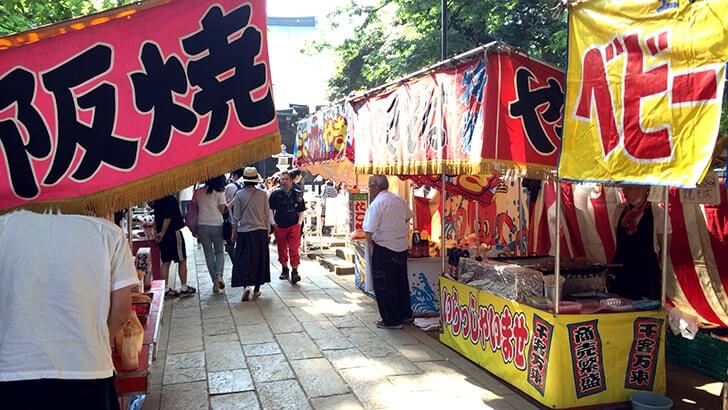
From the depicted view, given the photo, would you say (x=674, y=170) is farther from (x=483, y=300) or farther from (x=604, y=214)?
(x=604, y=214)

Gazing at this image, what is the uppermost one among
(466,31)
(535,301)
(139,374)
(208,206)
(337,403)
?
(466,31)

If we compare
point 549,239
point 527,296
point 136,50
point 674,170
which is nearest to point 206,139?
point 136,50

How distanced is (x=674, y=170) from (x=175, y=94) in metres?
2.58

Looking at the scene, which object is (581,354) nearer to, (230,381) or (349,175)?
(230,381)

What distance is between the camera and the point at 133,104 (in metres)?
2.45

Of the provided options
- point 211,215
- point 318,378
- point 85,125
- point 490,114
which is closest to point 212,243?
point 211,215

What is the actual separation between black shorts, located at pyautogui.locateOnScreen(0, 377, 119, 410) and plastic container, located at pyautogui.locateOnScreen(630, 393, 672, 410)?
150 inches

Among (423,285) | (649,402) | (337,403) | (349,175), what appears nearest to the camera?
(649,402)

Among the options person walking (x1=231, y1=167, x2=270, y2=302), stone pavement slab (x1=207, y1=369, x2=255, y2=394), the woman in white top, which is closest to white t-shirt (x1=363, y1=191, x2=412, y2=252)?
person walking (x1=231, y1=167, x2=270, y2=302)

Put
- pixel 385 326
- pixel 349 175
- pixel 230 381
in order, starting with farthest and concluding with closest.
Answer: pixel 349 175, pixel 385 326, pixel 230 381

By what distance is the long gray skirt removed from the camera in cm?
845

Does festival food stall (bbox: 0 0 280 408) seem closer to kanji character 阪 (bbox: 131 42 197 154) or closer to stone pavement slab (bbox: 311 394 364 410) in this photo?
kanji character 阪 (bbox: 131 42 197 154)

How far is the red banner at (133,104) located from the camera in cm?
234

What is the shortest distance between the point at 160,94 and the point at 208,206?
6483 millimetres
